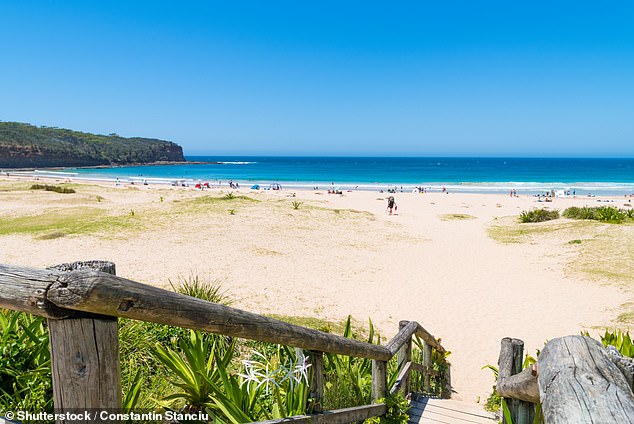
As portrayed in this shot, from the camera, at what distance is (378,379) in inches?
143

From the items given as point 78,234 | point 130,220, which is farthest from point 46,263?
point 130,220

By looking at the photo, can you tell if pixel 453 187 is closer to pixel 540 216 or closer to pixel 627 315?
pixel 540 216

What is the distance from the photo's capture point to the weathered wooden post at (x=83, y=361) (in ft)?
3.90

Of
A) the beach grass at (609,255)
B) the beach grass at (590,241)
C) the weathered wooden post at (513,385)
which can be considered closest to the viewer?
the weathered wooden post at (513,385)

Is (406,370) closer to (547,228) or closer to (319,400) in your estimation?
(319,400)

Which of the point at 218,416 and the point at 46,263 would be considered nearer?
the point at 218,416

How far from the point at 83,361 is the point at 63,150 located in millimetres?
115495

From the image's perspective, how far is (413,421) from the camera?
397cm

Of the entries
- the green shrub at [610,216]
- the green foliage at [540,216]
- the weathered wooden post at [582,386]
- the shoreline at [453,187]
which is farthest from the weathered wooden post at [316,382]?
the shoreline at [453,187]

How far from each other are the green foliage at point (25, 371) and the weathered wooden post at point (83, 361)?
176 cm

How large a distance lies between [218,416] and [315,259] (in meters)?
11.5

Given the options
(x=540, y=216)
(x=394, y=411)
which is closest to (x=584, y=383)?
(x=394, y=411)

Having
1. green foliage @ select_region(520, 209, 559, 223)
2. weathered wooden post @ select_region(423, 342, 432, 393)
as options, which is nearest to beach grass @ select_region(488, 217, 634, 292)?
green foliage @ select_region(520, 209, 559, 223)

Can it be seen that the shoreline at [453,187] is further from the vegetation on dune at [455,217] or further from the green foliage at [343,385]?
the green foliage at [343,385]
